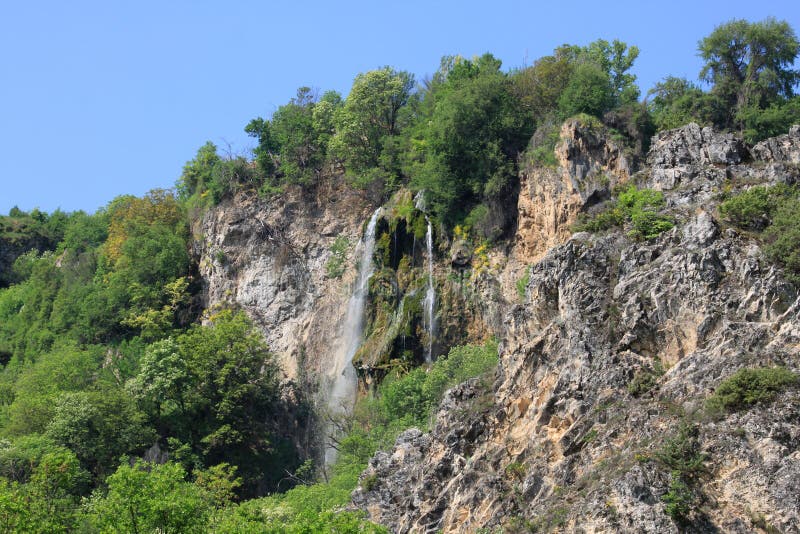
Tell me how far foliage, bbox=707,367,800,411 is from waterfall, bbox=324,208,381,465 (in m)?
24.0

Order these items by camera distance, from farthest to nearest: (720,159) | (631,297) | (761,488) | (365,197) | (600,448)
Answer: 1. (365,197)
2. (720,159)
3. (631,297)
4. (600,448)
5. (761,488)

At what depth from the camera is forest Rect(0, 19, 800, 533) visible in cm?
4288

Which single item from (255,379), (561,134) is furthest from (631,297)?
(255,379)

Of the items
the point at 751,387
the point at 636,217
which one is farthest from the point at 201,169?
the point at 751,387

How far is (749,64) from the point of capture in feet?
151

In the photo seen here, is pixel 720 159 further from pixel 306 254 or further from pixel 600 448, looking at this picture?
pixel 306 254

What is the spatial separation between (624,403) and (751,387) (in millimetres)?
3921

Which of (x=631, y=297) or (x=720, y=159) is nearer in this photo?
(x=631, y=297)

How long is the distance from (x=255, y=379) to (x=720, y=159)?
2329cm

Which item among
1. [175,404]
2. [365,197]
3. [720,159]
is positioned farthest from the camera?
[365,197]

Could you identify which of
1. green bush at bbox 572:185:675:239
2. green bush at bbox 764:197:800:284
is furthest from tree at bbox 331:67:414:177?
green bush at bbox 764:197:800:284

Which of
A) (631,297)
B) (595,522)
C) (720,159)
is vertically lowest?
(595,522)

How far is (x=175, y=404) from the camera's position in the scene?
52.0 m

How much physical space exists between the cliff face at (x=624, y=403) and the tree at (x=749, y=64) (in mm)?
A: 6293
